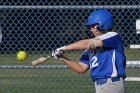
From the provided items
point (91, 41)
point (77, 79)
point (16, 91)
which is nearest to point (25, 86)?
point (16, 91)

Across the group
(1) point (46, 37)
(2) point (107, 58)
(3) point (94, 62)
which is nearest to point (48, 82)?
(1) point (46, 37)

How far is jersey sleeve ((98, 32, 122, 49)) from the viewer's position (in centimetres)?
500

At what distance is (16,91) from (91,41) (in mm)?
4293

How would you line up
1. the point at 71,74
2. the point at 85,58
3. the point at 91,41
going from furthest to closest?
the point at 71,74 → the point at 85,58 → the point at 91,41

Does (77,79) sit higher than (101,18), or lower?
lower

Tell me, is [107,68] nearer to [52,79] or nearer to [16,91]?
[16,91]

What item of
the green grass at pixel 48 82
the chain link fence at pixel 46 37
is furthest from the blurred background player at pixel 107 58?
the green grass at pixel 48 82

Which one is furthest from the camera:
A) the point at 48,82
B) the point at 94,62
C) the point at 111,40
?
the point at 48,82

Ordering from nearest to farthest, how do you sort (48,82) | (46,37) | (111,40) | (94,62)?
1. (111,40)
2. (94,62)
3. (46,37)
4. (48,82)

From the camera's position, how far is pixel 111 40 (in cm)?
504

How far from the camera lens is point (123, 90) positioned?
512 cm

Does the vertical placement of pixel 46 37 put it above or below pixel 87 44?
above

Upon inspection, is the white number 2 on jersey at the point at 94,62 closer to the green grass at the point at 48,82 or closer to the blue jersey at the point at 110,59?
the blue jersey at the point at 110,59

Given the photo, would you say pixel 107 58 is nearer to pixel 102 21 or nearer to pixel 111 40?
pixel 111 40
